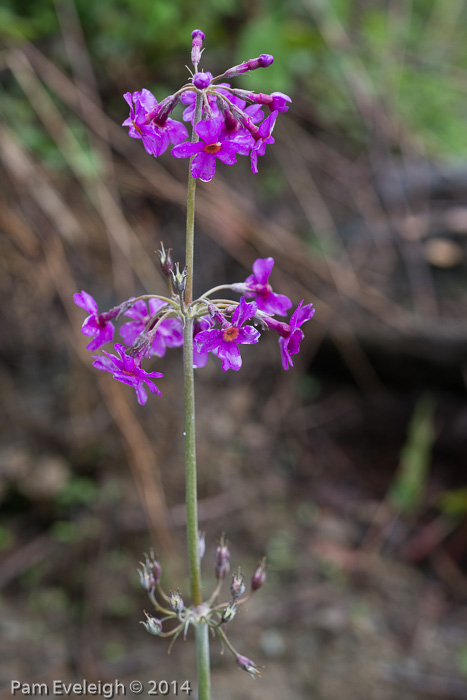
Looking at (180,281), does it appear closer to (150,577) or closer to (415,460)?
(150,577)

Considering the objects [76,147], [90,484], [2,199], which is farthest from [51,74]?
[90,484]

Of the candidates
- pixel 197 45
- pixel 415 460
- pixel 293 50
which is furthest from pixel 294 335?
pixel 293 50

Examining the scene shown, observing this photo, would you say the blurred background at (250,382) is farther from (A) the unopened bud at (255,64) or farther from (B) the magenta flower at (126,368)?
(A) the unopened bud at (255,64)

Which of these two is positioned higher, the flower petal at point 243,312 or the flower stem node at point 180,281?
the flower stem node at point 180,281

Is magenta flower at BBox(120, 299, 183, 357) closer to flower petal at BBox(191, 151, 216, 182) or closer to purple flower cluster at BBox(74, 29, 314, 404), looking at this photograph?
purple flower cluster at BBox(74, 29, 314, 404)

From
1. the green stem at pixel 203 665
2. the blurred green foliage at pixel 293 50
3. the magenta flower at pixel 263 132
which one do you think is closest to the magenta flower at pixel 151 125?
the magenta flower at pixel 263 132

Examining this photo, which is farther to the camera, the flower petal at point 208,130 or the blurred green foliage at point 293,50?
the blurred green foliage at point 293,50

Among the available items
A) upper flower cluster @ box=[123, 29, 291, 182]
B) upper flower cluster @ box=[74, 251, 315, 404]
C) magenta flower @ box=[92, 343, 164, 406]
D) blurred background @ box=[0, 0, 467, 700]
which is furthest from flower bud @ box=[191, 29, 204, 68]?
blurred background @ box=[0, 0, 467, 700]

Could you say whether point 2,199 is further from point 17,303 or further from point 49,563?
point 49,563
